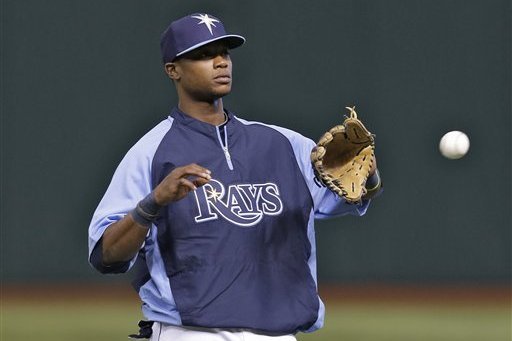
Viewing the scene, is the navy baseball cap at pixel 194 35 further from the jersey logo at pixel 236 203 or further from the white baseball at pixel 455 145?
the white baseball at pixel 455 145

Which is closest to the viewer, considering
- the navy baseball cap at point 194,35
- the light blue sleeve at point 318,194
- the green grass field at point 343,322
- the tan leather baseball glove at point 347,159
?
the tan leather baseball glove at point 347,159

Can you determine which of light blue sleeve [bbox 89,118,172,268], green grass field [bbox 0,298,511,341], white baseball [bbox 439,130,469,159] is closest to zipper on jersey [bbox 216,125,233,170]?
light blue sleeve [bbox 89,118,172,268]

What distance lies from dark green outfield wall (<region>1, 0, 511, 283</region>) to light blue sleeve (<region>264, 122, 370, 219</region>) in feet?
20.9

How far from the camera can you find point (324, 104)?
1055cm

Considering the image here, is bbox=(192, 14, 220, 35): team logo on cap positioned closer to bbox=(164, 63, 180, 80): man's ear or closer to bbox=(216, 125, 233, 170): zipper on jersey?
bbox=(164, 63, 180, 80): man's ear

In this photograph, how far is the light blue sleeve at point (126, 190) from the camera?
3730 mm

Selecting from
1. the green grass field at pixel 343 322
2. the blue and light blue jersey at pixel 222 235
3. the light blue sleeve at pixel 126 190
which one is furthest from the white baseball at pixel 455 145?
the green grass field at pixel 343 322

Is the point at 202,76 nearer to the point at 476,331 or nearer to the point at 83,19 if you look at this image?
the point at 476,331

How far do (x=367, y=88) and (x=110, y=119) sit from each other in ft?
8.10

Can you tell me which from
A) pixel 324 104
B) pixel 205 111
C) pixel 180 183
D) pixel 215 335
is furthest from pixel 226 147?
pixel 324 104

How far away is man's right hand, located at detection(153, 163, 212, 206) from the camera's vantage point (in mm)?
3381

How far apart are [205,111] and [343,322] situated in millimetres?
5952

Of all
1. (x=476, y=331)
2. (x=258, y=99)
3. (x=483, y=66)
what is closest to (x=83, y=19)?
(x=258, y=99)

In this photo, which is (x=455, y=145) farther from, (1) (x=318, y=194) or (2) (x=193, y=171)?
(2) (x=193, y=171)
